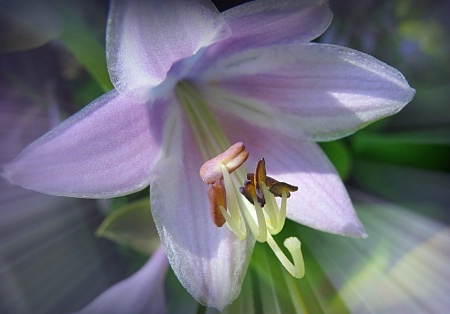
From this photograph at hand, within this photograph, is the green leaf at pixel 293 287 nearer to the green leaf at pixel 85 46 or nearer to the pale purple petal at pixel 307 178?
the pale purple petal at pixel 307 178

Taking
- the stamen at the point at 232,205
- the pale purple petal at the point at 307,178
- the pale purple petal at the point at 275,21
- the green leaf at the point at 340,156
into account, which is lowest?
the green leaf at the point at 340,156

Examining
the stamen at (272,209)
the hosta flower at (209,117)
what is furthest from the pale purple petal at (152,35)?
the stamen at (272,209)

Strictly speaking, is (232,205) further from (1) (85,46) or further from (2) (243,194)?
(1) (85,46)

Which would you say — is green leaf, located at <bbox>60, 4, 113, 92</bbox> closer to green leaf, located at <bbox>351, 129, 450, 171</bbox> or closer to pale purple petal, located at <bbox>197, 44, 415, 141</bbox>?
pale purple petal, located at <bbox>197, 44, 415, 141</bbox>

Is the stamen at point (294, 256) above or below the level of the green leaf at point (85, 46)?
below

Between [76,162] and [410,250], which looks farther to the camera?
[410,250]

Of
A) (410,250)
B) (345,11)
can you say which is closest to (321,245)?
(410,250)

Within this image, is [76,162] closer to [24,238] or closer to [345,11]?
[24,238]
